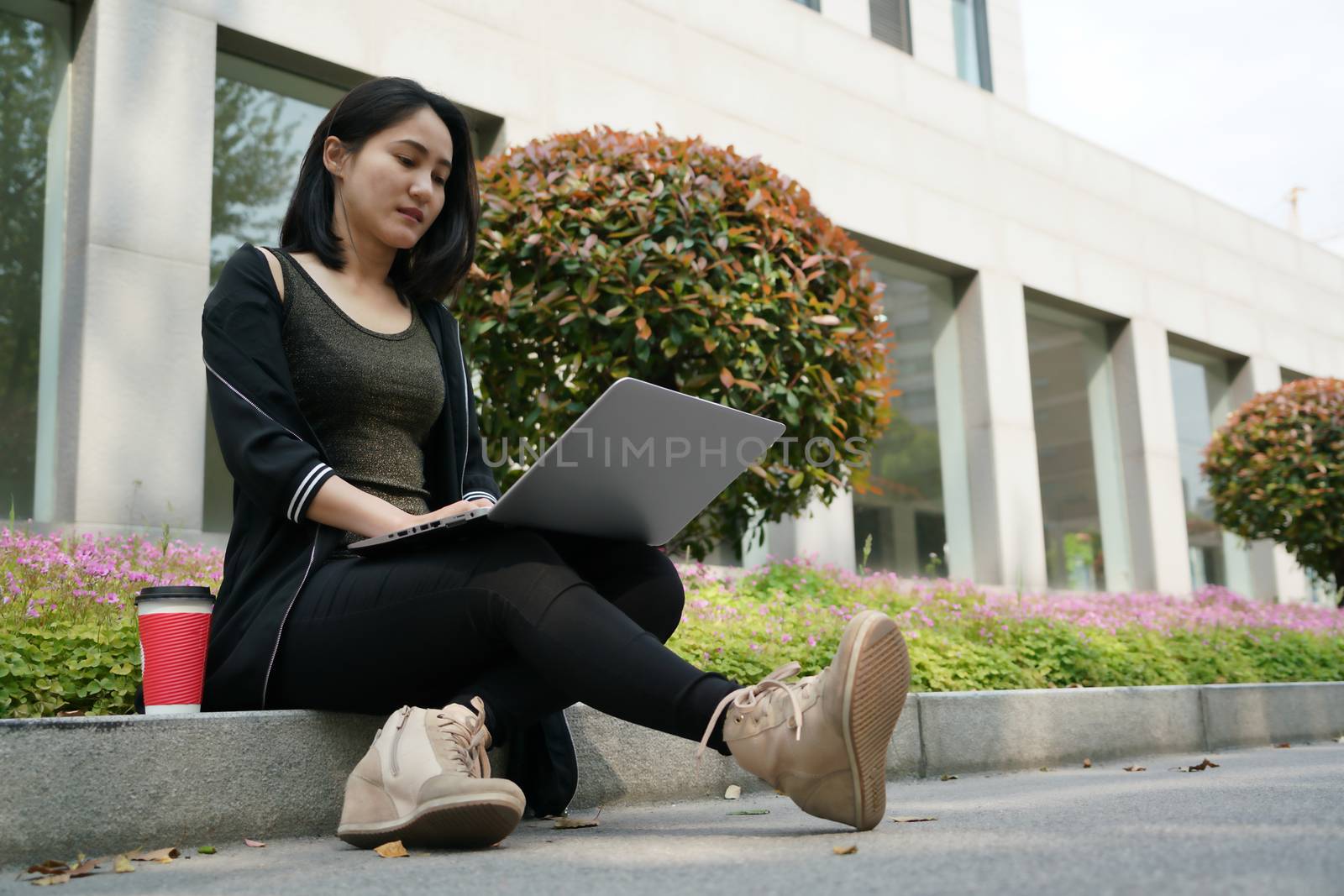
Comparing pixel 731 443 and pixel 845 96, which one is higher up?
pixel 845 96

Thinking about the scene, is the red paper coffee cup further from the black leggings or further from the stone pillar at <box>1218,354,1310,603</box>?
the stone pillar at <box>1218,354,1310,603</box>

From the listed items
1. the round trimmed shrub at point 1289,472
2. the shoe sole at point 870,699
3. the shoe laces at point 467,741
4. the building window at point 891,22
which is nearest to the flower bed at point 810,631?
the shoe laces at point 467,741

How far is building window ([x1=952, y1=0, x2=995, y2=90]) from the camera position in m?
11.1

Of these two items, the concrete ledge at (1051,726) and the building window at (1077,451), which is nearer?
the concrete ledge at (1051,726)

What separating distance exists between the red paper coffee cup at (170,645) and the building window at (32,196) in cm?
393

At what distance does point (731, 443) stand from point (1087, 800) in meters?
Answer: 1.16

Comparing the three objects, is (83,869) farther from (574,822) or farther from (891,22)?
(891,22)

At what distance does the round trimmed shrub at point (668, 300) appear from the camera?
15.3ft

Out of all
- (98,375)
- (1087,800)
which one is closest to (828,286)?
(1087,800)

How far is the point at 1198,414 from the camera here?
12742mm

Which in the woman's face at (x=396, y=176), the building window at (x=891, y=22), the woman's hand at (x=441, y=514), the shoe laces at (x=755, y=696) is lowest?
the shoe laces at (x=755, y=696)

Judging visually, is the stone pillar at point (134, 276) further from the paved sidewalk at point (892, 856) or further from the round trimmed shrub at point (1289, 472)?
the round trimmed shrub at point (1289, 472)

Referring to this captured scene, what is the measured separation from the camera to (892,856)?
5.52 feet

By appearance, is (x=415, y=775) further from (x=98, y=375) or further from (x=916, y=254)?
(x=916, y=254)
